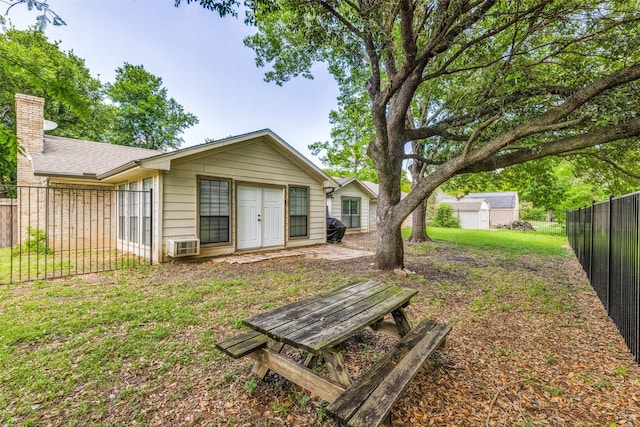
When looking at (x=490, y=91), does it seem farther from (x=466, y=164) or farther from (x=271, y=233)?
(x=271, y=233)

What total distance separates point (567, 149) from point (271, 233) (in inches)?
299

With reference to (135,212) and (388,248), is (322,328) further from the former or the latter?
(135,212)

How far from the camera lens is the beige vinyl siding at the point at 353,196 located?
1536 centimetres

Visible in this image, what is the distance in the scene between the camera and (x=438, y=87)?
26.5ft

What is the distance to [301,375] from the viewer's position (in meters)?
2.02

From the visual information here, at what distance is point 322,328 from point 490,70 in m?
6.58

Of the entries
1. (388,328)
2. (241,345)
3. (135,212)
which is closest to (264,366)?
(241,345)

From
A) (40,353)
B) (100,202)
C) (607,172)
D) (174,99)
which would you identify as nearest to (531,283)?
(607,172)

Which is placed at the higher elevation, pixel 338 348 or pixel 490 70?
pixel 490 70

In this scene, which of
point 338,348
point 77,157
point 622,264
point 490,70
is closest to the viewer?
point 338,348

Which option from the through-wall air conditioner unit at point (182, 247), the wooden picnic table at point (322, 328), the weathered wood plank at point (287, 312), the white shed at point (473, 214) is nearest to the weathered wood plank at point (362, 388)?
the wooden picnic table at point (322, 328)

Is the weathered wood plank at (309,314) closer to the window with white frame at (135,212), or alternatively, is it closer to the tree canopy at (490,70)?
the tree canopy at (490,70)

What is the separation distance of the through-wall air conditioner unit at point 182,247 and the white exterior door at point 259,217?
142 cm

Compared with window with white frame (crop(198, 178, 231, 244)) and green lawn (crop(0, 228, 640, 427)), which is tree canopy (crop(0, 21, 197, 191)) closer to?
window with white frame (crop(198, 178, 231, 244))
